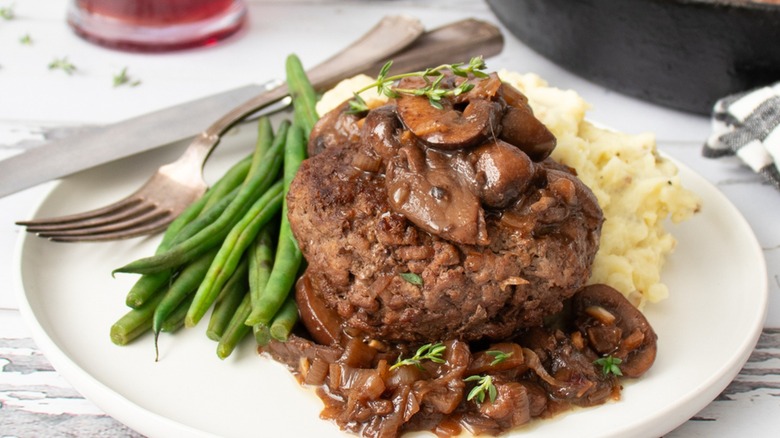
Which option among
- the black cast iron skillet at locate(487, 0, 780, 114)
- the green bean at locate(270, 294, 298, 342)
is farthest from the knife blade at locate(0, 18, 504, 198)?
the green bean at locate(270, 294, 298, 342)

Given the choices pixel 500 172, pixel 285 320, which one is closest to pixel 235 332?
pixel 285 320

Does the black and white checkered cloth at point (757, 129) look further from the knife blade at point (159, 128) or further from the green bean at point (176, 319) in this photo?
the green bean at point (176, 319)

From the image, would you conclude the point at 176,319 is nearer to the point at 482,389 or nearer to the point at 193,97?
the point at 482,389

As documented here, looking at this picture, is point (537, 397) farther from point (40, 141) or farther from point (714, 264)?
point (40, 141)

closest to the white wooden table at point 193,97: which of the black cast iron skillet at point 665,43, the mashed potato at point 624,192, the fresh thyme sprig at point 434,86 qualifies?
the black cast iron skillet at point 665,43

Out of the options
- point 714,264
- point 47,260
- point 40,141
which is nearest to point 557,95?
point 714,264
